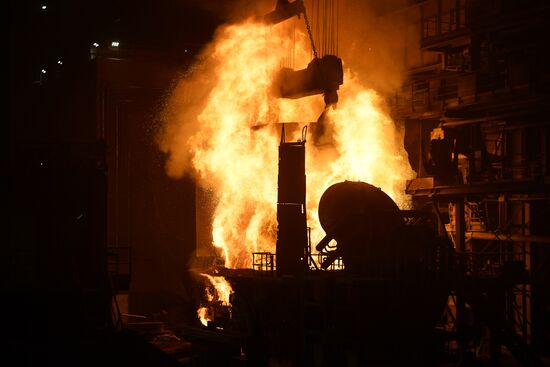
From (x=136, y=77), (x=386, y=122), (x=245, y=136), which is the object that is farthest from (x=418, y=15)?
(x=136, y=77)

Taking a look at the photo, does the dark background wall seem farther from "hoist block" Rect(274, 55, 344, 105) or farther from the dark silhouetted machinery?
"hoist block" Rect(274, 55, 344, 105)

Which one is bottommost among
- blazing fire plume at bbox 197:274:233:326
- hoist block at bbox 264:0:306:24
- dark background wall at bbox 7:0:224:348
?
blazing fire plume at bbox 197:274:233:326

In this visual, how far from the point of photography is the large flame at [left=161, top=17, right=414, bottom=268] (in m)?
32.6

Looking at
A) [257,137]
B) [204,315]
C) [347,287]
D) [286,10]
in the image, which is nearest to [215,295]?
[204,315]

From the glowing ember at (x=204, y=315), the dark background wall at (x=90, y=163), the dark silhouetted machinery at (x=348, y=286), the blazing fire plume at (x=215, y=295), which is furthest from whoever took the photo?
the glowing ember at (x=204, y=315)

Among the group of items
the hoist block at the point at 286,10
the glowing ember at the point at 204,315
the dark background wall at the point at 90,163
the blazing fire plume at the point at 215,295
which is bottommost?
the glowing ember at the point at 204,315

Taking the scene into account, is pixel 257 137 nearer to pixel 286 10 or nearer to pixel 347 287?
pixel 286 10

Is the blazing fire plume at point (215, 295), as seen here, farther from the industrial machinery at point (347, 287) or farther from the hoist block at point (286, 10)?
the hoist block at point (286, 10)

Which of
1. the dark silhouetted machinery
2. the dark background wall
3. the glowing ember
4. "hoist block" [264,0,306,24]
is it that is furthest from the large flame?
the dark silhouetted machinery

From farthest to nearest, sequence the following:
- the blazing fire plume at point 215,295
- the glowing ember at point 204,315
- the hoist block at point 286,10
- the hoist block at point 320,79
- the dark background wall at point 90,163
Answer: the hoist block at point 286,10, the glowing ember at point 204,315, the blazing fire plume at point 215,295, the hoist block at point 320,79, the dark background wall at point 90,163

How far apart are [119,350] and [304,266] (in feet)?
19.7

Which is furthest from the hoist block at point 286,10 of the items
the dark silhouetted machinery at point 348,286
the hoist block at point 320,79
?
the dark silhouetted machinery at point 348,286

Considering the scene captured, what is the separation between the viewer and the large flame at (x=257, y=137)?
3259 cm

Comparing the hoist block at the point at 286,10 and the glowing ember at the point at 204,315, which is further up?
the hoist block at the point at 286,10
